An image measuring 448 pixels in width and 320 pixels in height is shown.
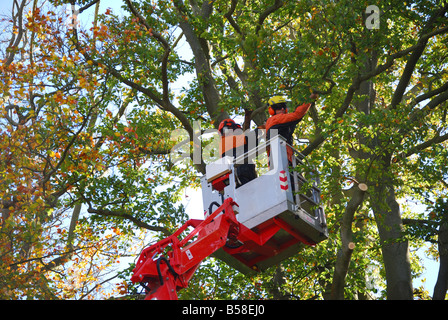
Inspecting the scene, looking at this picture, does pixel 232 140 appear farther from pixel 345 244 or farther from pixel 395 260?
pixel 395 260

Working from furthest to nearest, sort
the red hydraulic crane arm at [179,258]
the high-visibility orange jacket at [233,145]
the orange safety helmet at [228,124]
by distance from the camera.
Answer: the orange safety helmet at [228,124]
the high-visibility orange jacket at [233,145]
the red hydraulic crane arm at [179,258]

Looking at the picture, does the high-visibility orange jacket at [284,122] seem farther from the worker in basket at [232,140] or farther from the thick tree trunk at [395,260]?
the thick tree trunk at [395,260]

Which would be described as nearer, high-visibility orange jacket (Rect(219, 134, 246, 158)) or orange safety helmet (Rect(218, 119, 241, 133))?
high-visibility orange jacket (Rect(219, 134, 246, 158))

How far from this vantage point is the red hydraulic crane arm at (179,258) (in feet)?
26.9

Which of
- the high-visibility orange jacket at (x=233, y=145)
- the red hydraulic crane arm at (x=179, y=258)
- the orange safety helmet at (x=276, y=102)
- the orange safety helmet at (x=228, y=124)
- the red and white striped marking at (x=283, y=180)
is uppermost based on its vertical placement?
the orange safety helmet at (x=276, y=102)

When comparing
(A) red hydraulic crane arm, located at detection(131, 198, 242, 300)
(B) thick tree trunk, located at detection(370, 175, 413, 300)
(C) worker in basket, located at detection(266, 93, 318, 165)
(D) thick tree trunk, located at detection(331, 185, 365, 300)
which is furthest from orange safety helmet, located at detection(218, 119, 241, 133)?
(B) thick tree trunk, located at detection(370, 175, 413, 300)

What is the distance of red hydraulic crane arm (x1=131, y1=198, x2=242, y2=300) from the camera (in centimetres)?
821

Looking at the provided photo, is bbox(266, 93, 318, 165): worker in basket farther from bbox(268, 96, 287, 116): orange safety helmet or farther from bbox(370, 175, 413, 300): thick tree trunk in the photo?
bbox(370, 175, 413, 300): thick tree trunk

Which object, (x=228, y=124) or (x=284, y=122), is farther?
(x=228, y=124)

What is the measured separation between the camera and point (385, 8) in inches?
455

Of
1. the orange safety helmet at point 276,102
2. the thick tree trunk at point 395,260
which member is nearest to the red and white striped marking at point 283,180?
the orange safety helmet at point 276,102

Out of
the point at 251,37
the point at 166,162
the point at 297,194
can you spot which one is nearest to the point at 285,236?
the point at 297,194

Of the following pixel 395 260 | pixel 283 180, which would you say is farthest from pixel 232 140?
pixel 395 260

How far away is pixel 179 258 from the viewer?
8547mm
